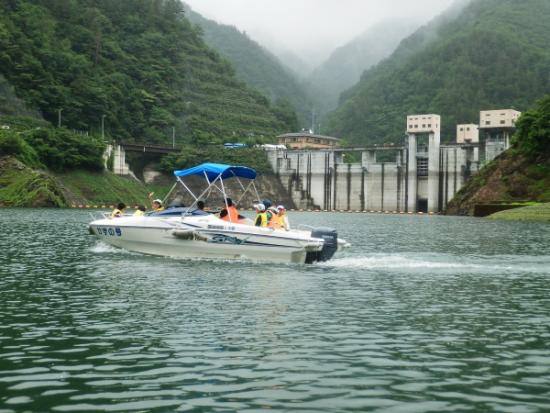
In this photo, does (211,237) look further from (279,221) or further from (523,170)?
(523,170)

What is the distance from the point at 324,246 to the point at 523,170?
9922 centimetres

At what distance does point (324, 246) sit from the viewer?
1374 inches

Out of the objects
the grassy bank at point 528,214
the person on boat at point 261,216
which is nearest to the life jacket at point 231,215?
the person on boat at point 261,216

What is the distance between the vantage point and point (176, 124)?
199875 millimetres

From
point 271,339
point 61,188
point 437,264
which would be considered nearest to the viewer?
point 271,339

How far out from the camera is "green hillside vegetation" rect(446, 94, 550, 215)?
119 metres

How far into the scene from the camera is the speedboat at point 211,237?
35.2 meters

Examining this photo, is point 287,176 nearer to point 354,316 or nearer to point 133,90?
point 133,90

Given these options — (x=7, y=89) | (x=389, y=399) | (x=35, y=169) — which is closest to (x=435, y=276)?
(x=389, y=399)

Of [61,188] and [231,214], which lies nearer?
[231,214]

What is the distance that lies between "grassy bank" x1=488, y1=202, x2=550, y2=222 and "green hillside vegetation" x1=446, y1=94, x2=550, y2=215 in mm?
13223

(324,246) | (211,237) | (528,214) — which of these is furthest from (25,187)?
(324,246)

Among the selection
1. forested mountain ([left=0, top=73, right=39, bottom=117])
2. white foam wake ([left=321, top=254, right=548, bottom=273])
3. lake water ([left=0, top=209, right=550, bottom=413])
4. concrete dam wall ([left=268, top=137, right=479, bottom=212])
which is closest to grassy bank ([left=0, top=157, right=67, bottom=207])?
forested mountain ([left=0, top=73, right=39, bottom=117])

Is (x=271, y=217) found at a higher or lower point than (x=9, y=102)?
lower
